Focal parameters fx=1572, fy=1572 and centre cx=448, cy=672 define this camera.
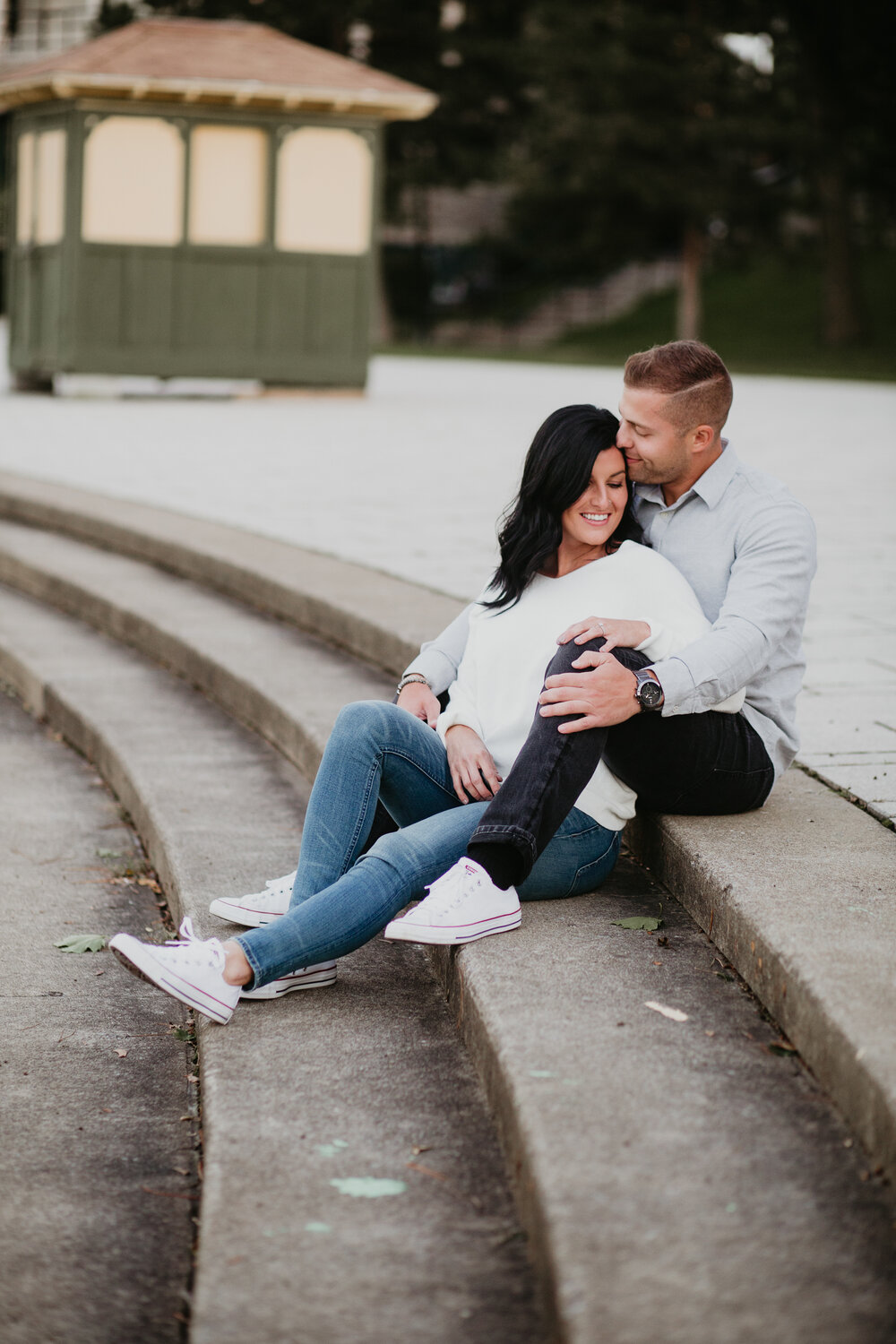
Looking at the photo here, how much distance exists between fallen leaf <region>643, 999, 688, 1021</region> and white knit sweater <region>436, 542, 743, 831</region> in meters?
0.60

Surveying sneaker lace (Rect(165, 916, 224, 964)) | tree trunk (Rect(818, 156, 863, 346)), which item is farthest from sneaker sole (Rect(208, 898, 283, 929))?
tree trunk (Rect(818, 156, 863, 346))

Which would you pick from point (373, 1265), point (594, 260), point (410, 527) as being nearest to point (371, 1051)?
point (373, 1265)

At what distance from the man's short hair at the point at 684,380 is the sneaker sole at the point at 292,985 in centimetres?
147

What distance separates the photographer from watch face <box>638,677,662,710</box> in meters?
3.34

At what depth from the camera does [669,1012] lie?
2969 millimetres

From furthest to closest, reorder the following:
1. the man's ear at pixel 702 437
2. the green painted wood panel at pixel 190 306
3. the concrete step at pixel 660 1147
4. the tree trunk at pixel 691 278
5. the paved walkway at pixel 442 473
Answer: the tree trunk at pixel 691 278, the green painted wood panel at pixel 190 306, the paved walkway at pixel 442 473, the man's ear at pixel 702 437, the concrete step at pixel 660 1147

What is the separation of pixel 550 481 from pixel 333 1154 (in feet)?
5.18

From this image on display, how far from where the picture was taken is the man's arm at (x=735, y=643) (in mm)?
3301

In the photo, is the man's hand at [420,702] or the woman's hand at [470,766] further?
the man's hand at [420,702]

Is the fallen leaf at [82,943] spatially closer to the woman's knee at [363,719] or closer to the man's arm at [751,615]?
the woman's knee at [363,719]

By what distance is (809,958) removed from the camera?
110 inches

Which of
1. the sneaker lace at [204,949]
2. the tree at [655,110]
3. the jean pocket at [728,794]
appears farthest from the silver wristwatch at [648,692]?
the tree at [655,110]

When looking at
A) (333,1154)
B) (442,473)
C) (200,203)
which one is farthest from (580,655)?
(200,203)

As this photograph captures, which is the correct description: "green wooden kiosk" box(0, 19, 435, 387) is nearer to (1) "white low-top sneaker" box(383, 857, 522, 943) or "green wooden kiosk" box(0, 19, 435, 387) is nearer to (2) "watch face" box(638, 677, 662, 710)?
(2) "watch face" box(638, 677, 662, 710)
